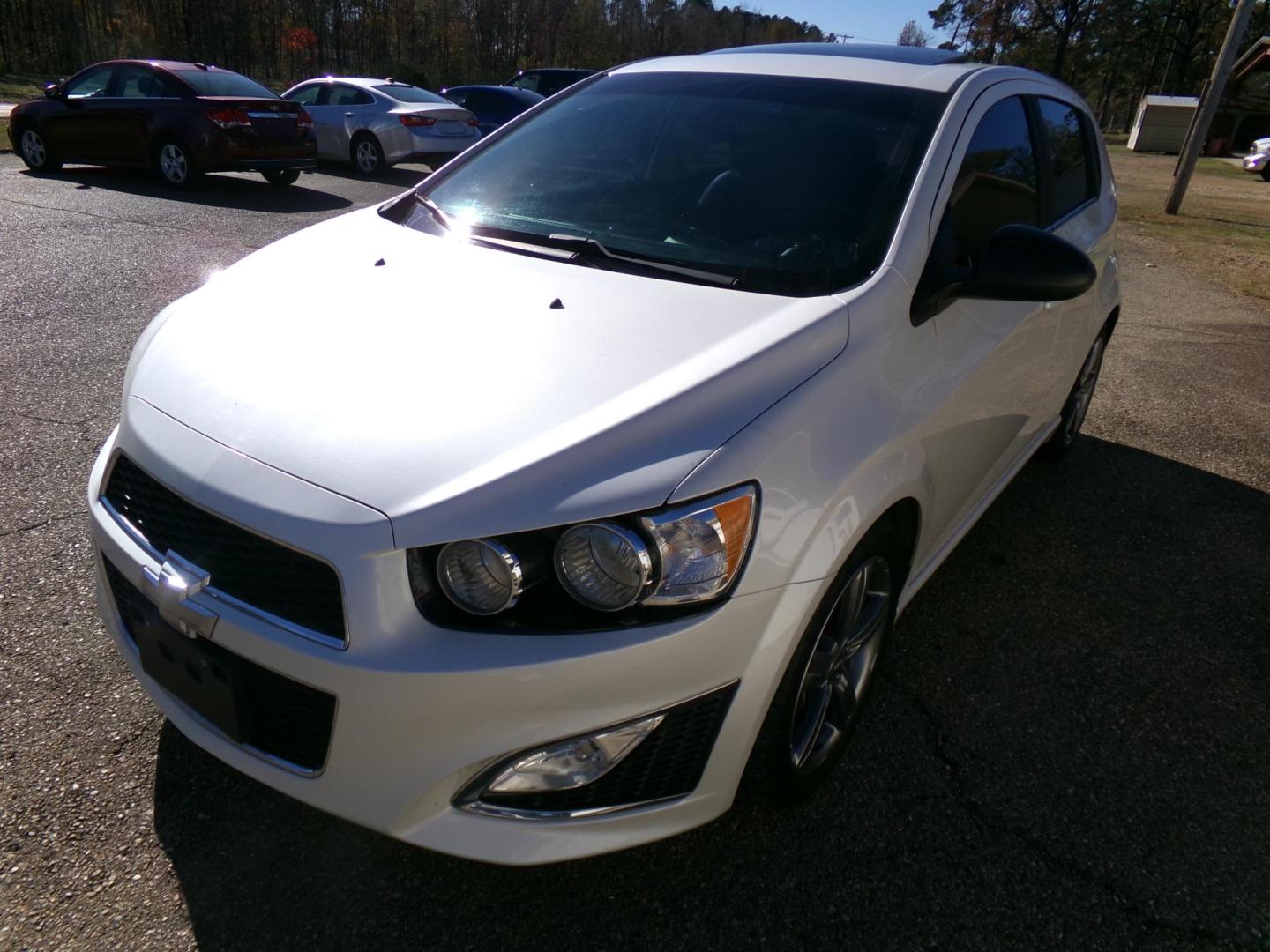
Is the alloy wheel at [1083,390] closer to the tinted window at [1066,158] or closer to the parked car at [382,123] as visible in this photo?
the tinted window at [1066,158]

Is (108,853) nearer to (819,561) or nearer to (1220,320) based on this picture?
(819,561)

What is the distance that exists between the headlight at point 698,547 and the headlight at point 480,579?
0.81ft

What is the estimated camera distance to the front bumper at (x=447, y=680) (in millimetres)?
1594

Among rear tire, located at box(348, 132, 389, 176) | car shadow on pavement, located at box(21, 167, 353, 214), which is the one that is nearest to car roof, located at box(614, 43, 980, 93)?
car shadow on pavement, located at box(21, 167, 353, 214)

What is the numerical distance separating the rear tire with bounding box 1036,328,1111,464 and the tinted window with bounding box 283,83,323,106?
12.2 m

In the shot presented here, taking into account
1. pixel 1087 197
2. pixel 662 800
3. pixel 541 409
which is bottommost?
pixel 662 800

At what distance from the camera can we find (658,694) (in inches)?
65.4

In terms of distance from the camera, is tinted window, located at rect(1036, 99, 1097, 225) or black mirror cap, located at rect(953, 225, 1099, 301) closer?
black mirror cap, located at rect(953, 225, 1099, 301)

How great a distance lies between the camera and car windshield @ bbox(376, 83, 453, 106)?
13.0 meters

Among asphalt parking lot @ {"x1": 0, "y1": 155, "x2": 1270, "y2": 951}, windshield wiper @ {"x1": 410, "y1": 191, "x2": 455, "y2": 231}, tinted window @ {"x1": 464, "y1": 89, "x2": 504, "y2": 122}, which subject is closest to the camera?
asphalt parking lot @ {"x1": 0, "y1": 155, "x2": 1270, "y2": 951}

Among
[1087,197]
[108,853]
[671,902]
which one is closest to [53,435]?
[108,853]

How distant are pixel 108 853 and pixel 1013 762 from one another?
2189mm

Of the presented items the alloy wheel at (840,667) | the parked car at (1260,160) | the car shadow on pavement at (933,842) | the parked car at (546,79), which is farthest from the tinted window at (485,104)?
the parked car at (1260,160)

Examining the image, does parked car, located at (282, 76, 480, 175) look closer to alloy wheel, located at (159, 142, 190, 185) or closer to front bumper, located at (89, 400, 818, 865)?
alloy wheel, located at (159, 142, 190, 185)
